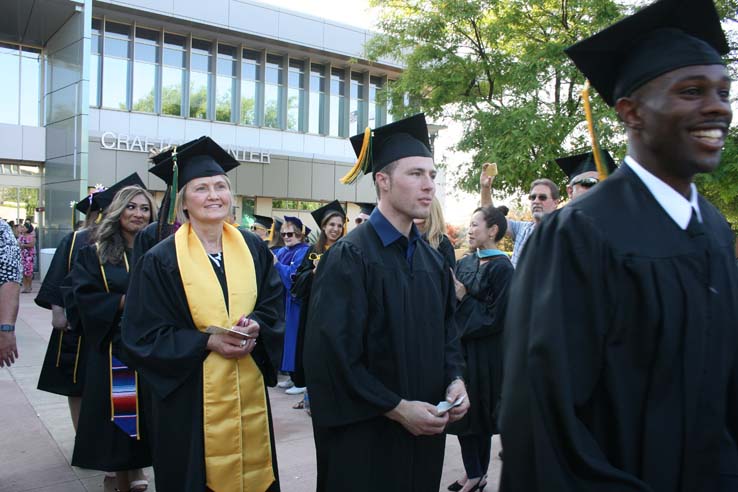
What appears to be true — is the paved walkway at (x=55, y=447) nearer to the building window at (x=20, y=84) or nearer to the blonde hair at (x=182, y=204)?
the blonde hair at (x=182, y=204)

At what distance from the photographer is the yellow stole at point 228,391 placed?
3129 millimetres

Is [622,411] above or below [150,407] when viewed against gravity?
above

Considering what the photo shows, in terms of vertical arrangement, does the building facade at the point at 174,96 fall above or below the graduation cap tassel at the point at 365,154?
above

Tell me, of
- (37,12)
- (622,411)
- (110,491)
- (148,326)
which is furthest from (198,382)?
(37,12)

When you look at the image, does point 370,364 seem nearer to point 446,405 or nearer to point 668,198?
point 446,405

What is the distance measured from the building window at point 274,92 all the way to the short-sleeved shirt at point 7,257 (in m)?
18.3

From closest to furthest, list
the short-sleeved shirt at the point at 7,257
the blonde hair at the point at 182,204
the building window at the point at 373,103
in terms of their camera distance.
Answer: the blonde hair at the point at 182,204, the short-sleeved shirt at the point at 7,257, the building window at the point at 373,103

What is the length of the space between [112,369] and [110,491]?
2.61 feet

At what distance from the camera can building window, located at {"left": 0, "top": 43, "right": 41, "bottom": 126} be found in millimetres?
19016

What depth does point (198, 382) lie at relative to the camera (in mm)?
3154

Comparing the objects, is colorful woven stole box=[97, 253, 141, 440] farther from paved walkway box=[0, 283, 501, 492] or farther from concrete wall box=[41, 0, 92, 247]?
concrete wall box=[41, 0, 92, 247]

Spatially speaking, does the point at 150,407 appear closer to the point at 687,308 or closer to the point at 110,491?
the point at 110,491

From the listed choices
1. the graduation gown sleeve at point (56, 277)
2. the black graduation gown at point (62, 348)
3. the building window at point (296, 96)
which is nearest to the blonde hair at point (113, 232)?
the black graduation gown at point (62, 348)

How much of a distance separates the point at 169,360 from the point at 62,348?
2.20 meters
